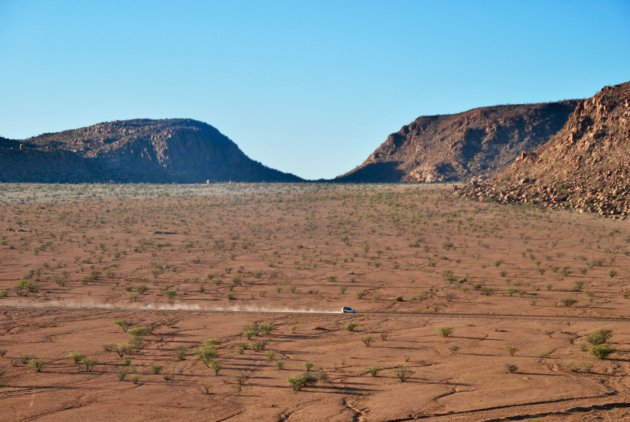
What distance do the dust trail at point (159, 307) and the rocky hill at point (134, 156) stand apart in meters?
74.5

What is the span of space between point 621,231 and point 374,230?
50.0 feet

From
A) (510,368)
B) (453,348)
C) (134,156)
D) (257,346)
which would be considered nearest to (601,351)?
(510,368)

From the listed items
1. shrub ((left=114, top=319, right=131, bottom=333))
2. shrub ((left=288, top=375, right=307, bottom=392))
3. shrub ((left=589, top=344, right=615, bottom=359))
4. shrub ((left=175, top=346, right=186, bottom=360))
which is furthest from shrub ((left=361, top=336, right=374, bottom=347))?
shrub ((left=114, top=319, right=131, bottom=333))

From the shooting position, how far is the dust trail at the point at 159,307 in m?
23.7

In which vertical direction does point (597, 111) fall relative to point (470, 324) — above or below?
above

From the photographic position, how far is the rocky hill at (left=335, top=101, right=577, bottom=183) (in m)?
103

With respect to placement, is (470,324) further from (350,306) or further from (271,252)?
(271,252)

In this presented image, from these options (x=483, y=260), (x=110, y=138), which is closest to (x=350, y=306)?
(x=483, y=260)

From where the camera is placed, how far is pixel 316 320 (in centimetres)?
2178

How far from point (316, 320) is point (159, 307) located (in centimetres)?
575

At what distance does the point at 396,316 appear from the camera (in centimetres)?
2248

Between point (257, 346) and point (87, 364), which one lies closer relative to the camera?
point (87, 364)

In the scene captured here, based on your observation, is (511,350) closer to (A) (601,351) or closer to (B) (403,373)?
(A) (601,351)

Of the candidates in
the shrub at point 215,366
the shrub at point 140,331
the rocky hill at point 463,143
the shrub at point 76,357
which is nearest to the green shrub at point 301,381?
the shrub at point 215,366
